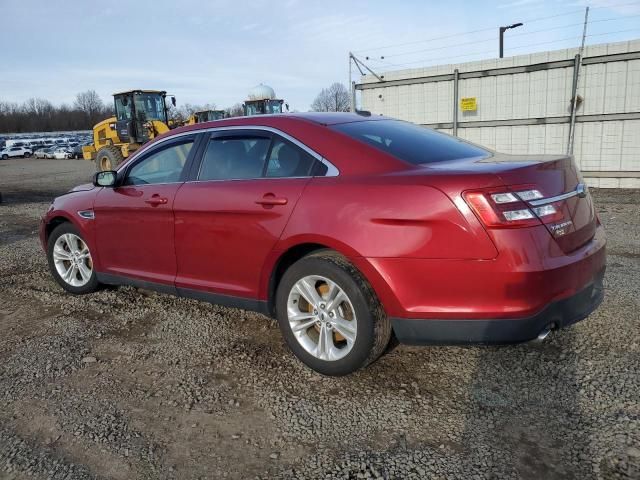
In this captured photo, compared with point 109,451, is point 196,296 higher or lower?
higher

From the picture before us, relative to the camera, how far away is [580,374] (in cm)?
306

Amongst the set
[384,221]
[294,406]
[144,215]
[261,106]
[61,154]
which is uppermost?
[261,106]

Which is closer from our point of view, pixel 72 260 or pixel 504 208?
pixel 504 208

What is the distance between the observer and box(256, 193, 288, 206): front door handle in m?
3.28

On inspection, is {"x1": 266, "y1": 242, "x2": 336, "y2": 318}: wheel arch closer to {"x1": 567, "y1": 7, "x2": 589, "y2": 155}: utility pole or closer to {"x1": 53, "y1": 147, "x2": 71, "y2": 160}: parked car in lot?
{"x1": 567, "y1": 7, "x2": 589, "y2": 155}: utility pole

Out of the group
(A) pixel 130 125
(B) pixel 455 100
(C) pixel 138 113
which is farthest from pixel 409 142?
(C) pixel 138 113

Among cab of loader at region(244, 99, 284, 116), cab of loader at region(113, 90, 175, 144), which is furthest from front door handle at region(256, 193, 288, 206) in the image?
cab of loader at region(244, 99, 284, 116)

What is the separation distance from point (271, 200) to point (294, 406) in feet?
4.16

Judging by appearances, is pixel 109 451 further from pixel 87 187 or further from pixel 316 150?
pixel 87 187

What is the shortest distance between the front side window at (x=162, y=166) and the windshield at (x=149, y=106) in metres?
18.1

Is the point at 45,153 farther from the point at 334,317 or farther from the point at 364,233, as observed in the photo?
the point at 364,233

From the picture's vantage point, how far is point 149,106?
848 inches

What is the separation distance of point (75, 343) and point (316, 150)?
234 centimetres

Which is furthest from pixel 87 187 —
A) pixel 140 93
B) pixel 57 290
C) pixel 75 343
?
pixel 140 93
